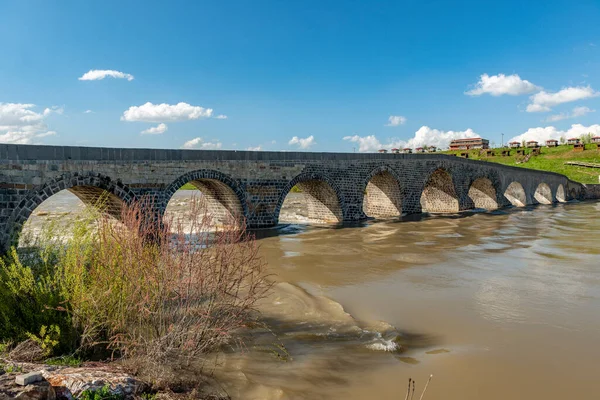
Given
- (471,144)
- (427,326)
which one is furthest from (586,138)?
(427,326)

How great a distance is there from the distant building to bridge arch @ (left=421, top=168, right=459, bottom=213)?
70163mm

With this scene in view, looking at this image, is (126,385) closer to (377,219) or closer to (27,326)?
(27,326)

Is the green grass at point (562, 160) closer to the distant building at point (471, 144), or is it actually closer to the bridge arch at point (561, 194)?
the distant building at point (471, 144)

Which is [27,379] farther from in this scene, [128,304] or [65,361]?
[128,304]

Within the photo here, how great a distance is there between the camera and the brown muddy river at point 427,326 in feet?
19.2

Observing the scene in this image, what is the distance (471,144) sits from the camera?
9956cm

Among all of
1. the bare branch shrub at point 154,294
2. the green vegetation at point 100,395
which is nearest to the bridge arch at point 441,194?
the bare branch shrub at point 154,294

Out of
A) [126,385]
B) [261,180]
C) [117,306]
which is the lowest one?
[126,385]

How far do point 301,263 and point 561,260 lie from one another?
9138 millimetres

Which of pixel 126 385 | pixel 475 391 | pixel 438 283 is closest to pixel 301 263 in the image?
pixel 438 283

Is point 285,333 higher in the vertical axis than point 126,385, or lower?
lower

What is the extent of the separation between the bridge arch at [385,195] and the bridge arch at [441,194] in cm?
518

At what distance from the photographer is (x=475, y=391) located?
5699mm

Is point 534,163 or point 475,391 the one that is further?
point 534,163
